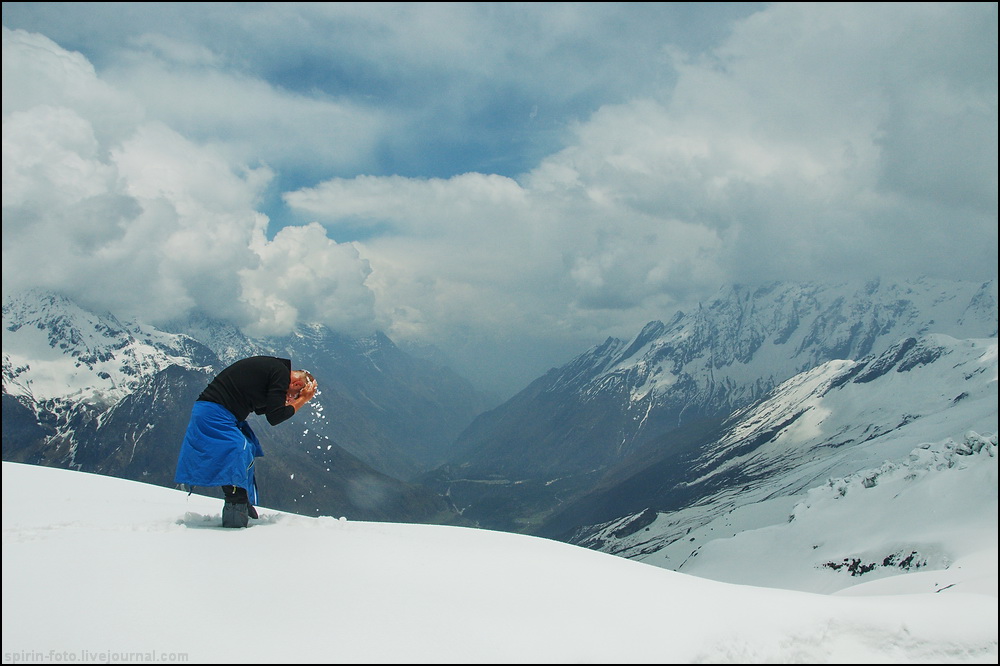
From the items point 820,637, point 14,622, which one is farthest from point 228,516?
point 820,637

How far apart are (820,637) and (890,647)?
0.74 m

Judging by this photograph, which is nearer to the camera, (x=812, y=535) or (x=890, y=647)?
(x=890, y=647)

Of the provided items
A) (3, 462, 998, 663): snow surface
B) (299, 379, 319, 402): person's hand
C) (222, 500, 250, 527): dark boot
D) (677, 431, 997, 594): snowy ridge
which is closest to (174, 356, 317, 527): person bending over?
(222, 500, 250, 527): dark boot

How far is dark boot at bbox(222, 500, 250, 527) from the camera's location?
8898 millimetres

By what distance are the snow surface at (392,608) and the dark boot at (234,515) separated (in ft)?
1.10

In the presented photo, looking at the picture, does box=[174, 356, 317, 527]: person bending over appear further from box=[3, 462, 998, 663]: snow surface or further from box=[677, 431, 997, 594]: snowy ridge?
box=[677, 431, 997, 594]: snowy ridge

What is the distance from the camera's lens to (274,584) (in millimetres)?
6250

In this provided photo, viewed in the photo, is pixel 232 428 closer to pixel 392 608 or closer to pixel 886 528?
pixel 392 608

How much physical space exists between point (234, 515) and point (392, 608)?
4.28m

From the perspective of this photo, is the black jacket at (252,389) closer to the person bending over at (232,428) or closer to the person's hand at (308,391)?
the person bending over at (232,428)

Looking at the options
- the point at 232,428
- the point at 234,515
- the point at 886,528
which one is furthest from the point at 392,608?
the point at 886,528

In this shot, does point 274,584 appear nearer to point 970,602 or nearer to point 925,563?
point 970,602

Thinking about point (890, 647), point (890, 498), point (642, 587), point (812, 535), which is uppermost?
point (642, 587)

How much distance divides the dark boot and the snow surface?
335 mm
